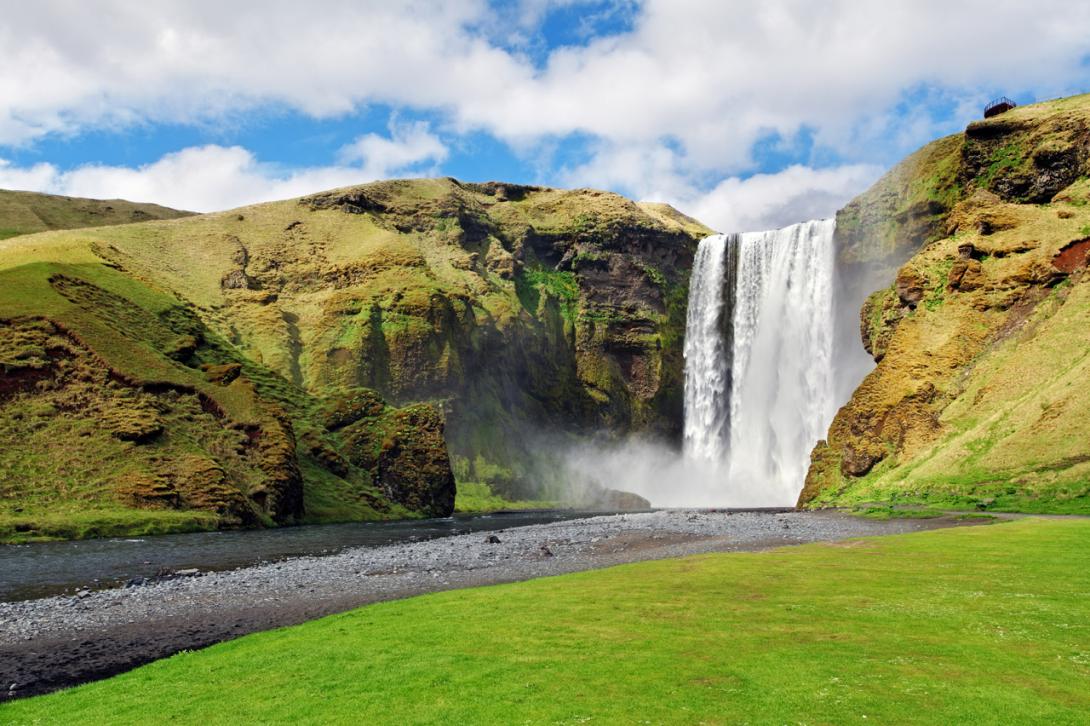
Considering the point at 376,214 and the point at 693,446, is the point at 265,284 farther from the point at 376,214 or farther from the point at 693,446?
the point at 693,446

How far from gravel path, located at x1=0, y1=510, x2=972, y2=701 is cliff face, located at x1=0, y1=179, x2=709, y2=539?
Answer: 29634 millimetres

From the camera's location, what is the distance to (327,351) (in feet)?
412

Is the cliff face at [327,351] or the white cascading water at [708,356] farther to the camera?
the white cascading water at [708,356]

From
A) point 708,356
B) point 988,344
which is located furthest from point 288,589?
point 708,356

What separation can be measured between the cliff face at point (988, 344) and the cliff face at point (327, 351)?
51384 millimetres

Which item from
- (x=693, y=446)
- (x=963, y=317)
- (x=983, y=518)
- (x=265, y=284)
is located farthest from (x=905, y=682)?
(x=265, y=284)

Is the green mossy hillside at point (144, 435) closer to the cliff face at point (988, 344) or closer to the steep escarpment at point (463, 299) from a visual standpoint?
the steep escarpment at point (463, 299)

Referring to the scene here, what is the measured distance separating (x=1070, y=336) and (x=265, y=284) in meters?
124

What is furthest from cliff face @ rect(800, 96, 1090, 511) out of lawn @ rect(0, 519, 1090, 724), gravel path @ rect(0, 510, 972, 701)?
lawn @ rect(0, 519, 1090, 724)

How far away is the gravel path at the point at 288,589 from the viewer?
65.4 ft

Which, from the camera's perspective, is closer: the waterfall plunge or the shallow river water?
the shallow river water

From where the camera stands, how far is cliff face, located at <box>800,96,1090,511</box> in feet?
152

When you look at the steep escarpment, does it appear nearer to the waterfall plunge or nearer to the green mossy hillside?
the waterfall plunge

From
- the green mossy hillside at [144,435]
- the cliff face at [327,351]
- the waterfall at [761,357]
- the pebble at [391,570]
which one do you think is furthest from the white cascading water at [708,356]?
the pebble at [391,570]
